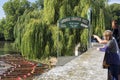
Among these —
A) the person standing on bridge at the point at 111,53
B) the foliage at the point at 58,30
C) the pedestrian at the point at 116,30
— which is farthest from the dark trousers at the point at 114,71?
the foliage at the point at 58,30

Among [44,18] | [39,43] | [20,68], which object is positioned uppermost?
A: [44,18]

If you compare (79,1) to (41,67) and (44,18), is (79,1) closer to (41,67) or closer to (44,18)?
(44,18)

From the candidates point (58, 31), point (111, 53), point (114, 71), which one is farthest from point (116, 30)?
point (58, 31)

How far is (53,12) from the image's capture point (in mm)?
25922

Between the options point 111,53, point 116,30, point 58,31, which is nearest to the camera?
point 111,53

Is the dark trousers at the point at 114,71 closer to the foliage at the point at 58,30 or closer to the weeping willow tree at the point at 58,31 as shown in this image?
the foliage at the point at 58,30

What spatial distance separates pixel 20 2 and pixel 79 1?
44.2 metres

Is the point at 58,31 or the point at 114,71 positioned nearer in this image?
the point at 114,71

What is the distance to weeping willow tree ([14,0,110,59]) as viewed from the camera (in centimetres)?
2422

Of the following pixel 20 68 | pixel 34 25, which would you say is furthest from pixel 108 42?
pixel 20 68

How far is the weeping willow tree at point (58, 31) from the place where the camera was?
24219mm

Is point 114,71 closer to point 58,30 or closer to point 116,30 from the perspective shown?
point 116,30

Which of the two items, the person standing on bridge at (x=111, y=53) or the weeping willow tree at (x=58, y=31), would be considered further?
the weeping willow tree at (x=58, y=31)

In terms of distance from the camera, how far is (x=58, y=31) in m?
24.4
